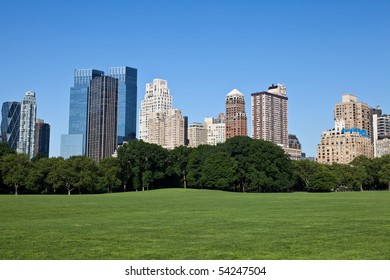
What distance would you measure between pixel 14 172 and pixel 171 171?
2978 centimetres

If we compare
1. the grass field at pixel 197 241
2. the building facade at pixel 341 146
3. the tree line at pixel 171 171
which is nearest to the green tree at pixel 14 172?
the tree line at pixel 171 171

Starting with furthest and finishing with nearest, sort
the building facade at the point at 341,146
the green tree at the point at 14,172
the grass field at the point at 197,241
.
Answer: the building facade at the point at 341,146, the green tree at the point at 14,172, the grass field at the point at 197,241

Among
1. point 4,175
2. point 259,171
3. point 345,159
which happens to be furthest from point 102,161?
point 345,159

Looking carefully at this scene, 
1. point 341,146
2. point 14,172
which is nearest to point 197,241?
point 14,172

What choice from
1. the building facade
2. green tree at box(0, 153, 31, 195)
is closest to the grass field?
green tree at box(0, 153, 31, 195)

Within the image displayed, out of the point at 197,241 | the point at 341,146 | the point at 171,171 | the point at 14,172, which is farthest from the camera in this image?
the point at 341,146

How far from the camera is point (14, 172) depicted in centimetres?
6166

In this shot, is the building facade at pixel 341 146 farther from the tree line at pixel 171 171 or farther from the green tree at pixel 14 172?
the green tree at pixel 14 172

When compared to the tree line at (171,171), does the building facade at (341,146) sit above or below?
above

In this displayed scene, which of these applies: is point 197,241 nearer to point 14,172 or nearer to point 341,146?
point 14,172

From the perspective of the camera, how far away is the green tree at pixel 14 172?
6122 centimetres
